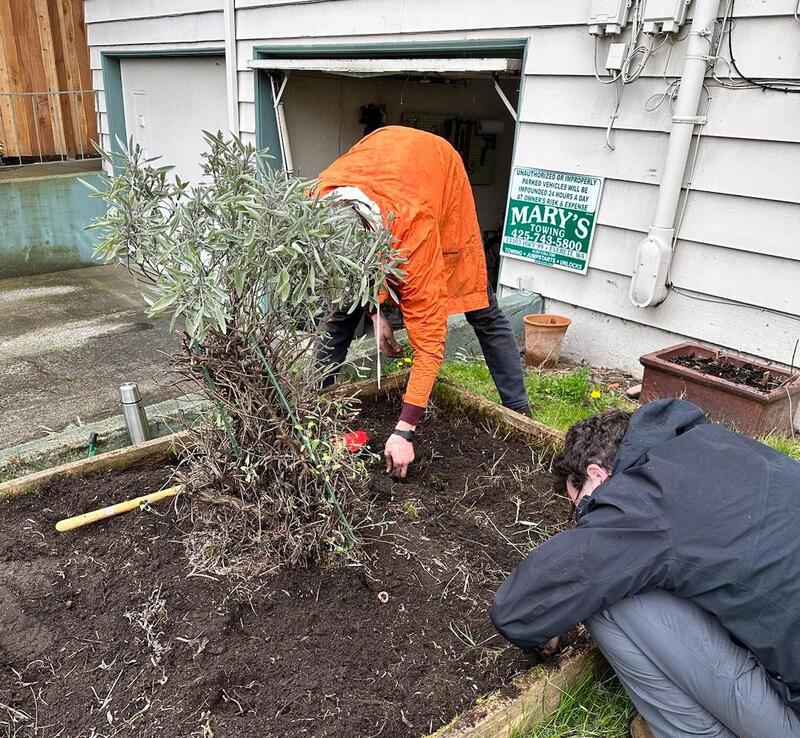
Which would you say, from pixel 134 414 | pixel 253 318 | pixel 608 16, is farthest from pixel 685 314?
pixel 134 414

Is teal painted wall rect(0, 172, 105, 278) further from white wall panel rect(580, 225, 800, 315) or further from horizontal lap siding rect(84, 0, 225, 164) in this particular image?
white wall panel rect(580, 225, 800, 315)

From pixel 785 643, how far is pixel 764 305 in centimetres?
253

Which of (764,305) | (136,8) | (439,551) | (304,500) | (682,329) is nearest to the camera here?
(304,500)

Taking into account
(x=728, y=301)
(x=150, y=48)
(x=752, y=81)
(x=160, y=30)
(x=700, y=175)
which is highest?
(x=160, y=30)

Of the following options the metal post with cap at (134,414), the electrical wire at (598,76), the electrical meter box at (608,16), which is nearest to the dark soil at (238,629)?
the metal post with cap at (134,414)

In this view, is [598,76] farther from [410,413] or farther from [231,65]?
[231,65]

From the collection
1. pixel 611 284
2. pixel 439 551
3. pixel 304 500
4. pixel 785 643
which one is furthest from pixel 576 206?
pixel 785 643

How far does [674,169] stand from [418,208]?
Result: 6.17ft

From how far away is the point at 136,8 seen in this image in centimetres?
734

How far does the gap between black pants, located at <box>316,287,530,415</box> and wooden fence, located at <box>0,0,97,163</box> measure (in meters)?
6.93

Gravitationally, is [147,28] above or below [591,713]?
above

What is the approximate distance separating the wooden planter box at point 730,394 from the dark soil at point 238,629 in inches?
50.4

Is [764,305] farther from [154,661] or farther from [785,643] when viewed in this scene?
[154,661]

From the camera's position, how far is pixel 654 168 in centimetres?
383
